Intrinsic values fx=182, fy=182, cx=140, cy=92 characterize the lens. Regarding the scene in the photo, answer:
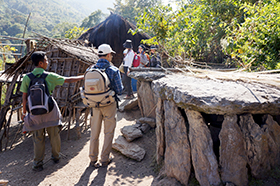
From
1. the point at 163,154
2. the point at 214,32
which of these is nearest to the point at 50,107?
the point at 163,154

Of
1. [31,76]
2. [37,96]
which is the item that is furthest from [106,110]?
[31,76]

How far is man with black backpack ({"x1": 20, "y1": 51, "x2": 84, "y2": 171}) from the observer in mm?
2801

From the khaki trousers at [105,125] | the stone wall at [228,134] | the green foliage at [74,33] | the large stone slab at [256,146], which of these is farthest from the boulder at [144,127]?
the green foliage at [74,33]

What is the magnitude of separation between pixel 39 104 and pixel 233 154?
109 inches

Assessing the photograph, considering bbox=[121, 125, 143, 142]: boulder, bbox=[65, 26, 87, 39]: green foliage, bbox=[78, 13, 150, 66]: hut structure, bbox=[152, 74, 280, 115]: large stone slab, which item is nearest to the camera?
bbox=[152, 74, 280, 115]: large stone slab

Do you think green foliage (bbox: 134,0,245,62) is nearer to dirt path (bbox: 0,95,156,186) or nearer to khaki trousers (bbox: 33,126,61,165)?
dirt path (bbox: 0,95,156,186)

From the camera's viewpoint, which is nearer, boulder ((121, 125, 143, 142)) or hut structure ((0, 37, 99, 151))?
boulder ((121, 125, 143, 142))

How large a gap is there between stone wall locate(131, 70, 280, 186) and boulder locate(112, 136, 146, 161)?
0.99 m

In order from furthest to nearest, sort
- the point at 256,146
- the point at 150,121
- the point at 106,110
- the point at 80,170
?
1. the point at 150,121
2. the point at 80,170
3. the point at 106,110
4. the point at 256,146

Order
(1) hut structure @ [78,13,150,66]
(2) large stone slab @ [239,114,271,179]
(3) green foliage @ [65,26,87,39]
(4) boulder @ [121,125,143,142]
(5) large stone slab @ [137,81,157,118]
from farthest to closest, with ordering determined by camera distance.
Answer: (3) green foliage @ [65,26,87,39] < (1) hut structure @ [78,13,150,66] < (5) large stone slab @ [137,81,157,118] < (4) boulder @ [121,125,143,142] < (2) large stone slab @ [239,114,271,179]

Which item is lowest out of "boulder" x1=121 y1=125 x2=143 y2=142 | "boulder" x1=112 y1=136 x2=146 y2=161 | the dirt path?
the dirt path

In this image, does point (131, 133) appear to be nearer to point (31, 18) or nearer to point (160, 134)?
point (160, 134)

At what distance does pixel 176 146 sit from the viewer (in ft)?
8.09

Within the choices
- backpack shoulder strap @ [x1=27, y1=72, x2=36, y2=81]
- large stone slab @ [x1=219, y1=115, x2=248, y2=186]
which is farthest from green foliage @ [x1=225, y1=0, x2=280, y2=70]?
backpack shoulder strap @ [x1=27, y1=72, x2=36, y2=81]
